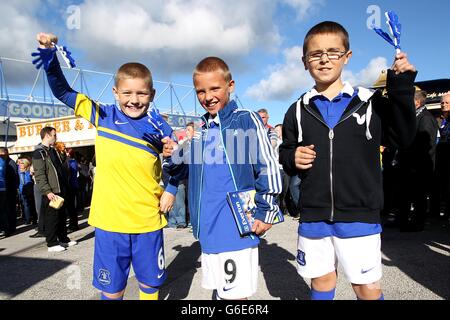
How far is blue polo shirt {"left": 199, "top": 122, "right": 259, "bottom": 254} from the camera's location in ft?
6.48

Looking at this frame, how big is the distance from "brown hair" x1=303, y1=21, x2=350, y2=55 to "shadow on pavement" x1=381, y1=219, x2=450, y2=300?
242 cm

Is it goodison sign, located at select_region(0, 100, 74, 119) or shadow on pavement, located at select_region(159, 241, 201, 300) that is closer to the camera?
shadow on pavement, located at select_region(159, 241, 201, 300)

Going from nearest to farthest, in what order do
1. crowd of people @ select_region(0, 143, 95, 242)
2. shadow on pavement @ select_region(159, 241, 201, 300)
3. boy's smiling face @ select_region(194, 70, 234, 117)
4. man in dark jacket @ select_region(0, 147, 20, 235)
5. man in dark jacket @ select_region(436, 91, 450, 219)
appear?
boy's smiling face @ select_region(194, 70, 234, 117)
shadow on pavement @ select_region(159, 241, 201, 300)
man in dark jacket @ select_region(436, 91, 450, 219)
crowd of people @ select_region(0, 143, 95, 242)
man in dark jacket @ select_region(0, 147, 20, 235)

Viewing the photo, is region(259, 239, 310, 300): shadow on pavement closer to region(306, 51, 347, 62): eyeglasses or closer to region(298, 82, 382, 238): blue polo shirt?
region(298, 82, 382, 238): blue polo shirt

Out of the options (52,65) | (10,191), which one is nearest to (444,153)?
(52,65)

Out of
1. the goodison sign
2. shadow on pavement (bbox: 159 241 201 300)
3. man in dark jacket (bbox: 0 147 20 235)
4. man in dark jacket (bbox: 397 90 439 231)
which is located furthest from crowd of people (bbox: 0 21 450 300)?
the goodison sign

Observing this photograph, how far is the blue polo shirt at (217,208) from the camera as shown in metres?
1.98

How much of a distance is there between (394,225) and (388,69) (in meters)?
4.91

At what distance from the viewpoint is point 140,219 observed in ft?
7.60

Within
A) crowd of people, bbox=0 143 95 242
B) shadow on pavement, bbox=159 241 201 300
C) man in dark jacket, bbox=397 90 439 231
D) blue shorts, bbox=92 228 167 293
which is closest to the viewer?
blue shorts, bbox=92 228 167 293

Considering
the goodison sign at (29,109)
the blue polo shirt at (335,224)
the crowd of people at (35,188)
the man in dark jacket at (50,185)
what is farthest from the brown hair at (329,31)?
the goodison sign at (29,109)

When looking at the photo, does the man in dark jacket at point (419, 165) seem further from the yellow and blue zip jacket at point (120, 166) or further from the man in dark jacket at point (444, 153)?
the yellow and blue zip jacket at point (120, 166)
